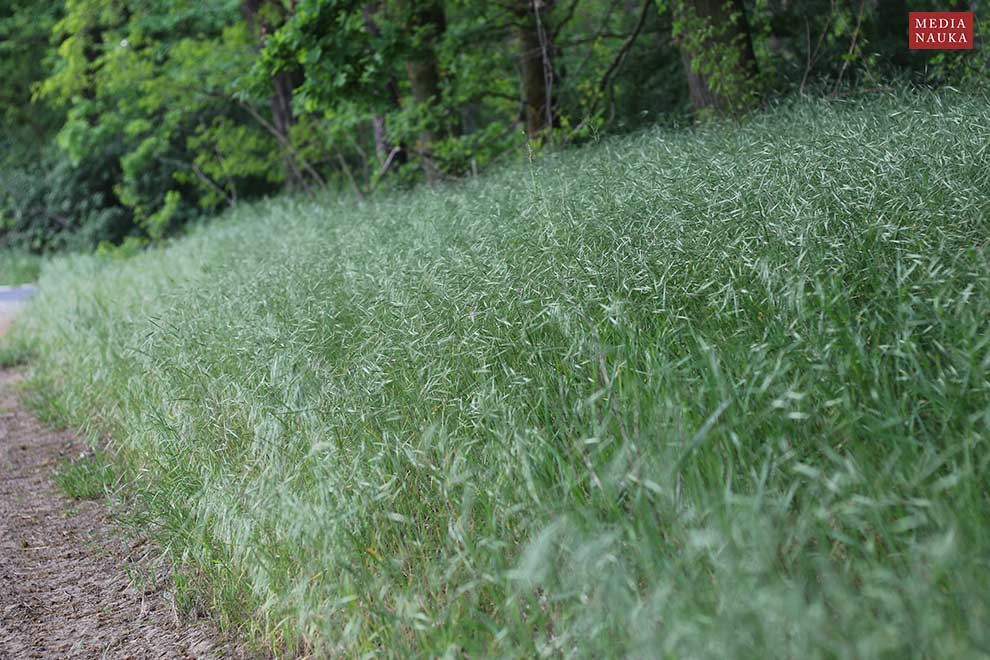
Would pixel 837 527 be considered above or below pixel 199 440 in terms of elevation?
above

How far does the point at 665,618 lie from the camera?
2277mm

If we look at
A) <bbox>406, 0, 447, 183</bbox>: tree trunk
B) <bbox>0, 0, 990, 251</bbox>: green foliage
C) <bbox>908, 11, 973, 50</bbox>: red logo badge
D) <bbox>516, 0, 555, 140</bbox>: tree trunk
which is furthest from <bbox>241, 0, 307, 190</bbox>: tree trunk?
<bbox>908, 11, 973, 50</bbox>: red logo badge

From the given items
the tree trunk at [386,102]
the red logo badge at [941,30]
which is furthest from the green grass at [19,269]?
the red logo badge at [941,30]

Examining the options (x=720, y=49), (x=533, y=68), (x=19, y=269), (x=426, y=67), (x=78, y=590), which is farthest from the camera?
(x=19, y=269)

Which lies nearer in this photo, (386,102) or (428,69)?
(386,102)

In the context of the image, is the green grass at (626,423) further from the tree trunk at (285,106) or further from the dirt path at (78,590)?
the tree trunk at (285,106)

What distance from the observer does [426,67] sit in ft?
39.8

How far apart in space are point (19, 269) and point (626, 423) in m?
19.4

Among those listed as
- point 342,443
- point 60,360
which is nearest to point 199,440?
point 342,443

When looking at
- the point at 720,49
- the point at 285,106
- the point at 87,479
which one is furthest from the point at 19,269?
the point at 87,479

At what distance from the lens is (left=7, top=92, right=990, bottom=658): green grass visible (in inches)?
93.4

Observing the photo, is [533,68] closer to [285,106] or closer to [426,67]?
[426,67]

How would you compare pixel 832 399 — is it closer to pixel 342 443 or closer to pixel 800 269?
pixel 800 269

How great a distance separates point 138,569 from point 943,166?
4125 millimetres
